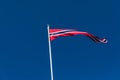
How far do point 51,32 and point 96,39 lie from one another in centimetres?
118

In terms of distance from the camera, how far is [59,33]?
10.7 meters

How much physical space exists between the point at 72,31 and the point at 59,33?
0.33m

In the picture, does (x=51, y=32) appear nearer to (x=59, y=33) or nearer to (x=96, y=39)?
(x=59, y=33)

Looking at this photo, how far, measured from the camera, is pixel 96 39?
11.1m

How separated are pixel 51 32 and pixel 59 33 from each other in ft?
0.70

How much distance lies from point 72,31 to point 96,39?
0.66 metres

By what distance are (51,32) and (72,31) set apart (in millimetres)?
538

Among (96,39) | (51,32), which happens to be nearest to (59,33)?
(51,32)

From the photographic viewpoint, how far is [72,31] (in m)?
10.9
